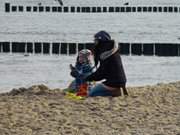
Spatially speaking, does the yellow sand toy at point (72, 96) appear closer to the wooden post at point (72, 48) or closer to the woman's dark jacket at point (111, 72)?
the woman's dark jacket at point (111, 72)

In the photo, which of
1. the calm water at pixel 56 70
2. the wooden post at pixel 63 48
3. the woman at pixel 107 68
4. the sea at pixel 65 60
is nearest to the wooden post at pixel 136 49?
the sea at pixel 65 60

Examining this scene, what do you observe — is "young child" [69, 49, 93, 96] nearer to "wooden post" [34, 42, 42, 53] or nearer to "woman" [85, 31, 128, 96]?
"woman" [85, 31, 128, 96]

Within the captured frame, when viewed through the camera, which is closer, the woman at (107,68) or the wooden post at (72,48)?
the woman at (107,68)

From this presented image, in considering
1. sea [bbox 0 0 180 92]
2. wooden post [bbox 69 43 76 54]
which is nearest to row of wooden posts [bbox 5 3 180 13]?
sea [bbox 0 0 180 92]

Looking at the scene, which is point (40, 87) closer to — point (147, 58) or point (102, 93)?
point (102, 93)

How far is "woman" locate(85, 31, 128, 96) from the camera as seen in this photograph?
42.4 feet

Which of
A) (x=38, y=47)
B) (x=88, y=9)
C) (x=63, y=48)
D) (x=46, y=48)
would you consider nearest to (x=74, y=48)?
(x=63, y=48)

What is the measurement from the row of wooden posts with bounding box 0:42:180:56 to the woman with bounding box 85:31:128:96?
15.0 m

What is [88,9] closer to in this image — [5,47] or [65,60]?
[5,47]

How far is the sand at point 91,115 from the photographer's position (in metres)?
10.3

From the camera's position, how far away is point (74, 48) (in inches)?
1121

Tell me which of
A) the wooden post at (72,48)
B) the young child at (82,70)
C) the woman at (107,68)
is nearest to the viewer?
the woman at (107,68)

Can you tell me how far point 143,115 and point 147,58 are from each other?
15.3m

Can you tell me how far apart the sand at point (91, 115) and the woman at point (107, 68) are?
0.28m
